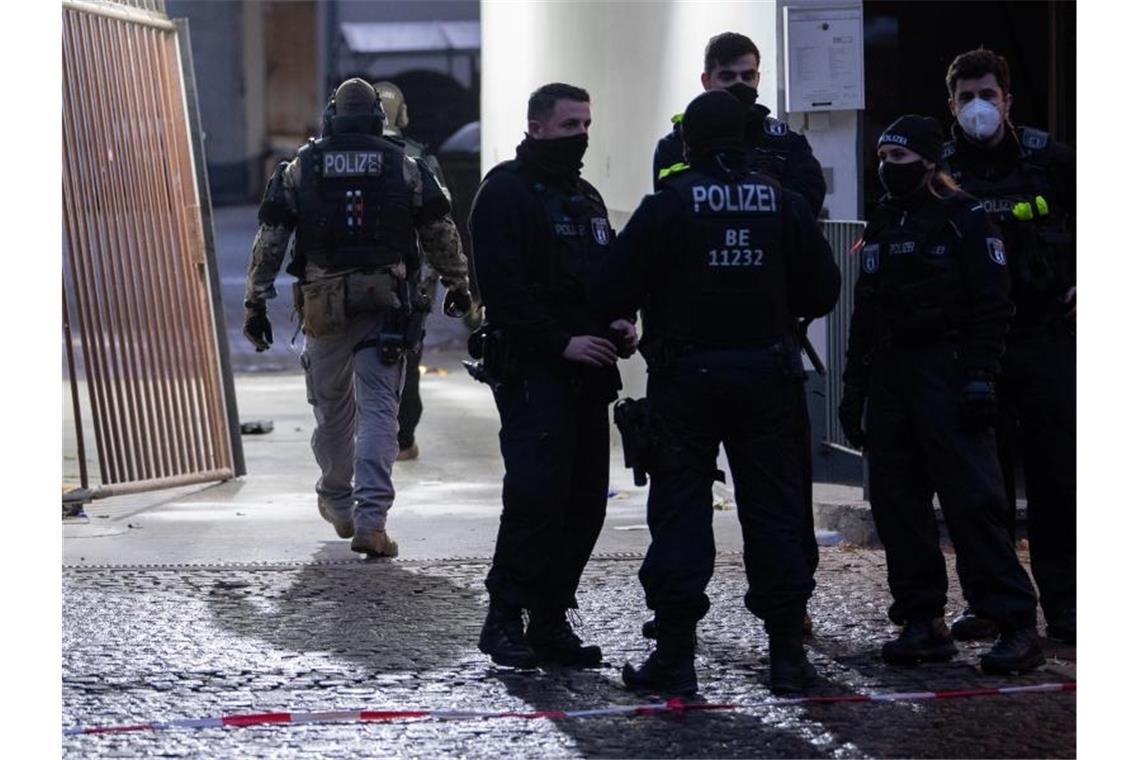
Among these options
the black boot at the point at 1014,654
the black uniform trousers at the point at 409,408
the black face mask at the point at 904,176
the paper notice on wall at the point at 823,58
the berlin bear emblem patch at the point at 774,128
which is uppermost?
the paper notice on wall at the point at 823,58

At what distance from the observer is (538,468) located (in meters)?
6.21

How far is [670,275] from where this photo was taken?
5930 millimetres

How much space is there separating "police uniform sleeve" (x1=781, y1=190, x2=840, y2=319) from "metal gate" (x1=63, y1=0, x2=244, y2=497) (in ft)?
13.7

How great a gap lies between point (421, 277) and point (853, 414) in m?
3.15

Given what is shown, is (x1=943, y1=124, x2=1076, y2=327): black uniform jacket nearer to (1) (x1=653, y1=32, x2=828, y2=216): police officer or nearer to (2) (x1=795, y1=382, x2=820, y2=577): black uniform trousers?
(1) (x1=653, y1=32, x2=828, y2=216): police officer

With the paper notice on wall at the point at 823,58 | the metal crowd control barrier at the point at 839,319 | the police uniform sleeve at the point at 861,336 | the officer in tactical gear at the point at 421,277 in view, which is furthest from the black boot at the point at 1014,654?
the paper notice on wall at the point at 823,58

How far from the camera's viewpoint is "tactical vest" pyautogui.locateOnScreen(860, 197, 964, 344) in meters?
6.17

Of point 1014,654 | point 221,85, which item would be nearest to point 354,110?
point 1014,654

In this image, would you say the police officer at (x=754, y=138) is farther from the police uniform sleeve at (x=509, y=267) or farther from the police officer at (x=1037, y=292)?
the police uniform sleeve at (x=509, y=267)

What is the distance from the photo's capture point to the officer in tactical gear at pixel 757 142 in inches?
262

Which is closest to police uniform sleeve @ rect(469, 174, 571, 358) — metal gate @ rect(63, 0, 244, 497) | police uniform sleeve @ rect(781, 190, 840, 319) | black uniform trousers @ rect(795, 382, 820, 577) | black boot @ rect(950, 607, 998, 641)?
police uniform sleeve @ rect(781, 190, 840, 319)

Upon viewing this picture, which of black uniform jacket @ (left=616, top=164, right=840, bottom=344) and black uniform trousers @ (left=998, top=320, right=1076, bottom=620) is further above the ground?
black uniform jacket @ (left=616, top=164, right=840, bottom=344)

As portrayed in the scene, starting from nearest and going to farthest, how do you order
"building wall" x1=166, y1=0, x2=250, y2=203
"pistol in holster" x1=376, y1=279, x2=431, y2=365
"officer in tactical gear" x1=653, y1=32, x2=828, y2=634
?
1. "officer in tactical gear" x1=653, y1=32, x2=828, y2=634
2. "pistol in holster" x1=376, y1=279, x2=431, y2=365
3. "building wall" x1=166, y1=0, x2=250, y2=203

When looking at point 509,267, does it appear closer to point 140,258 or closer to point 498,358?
point 498,358
